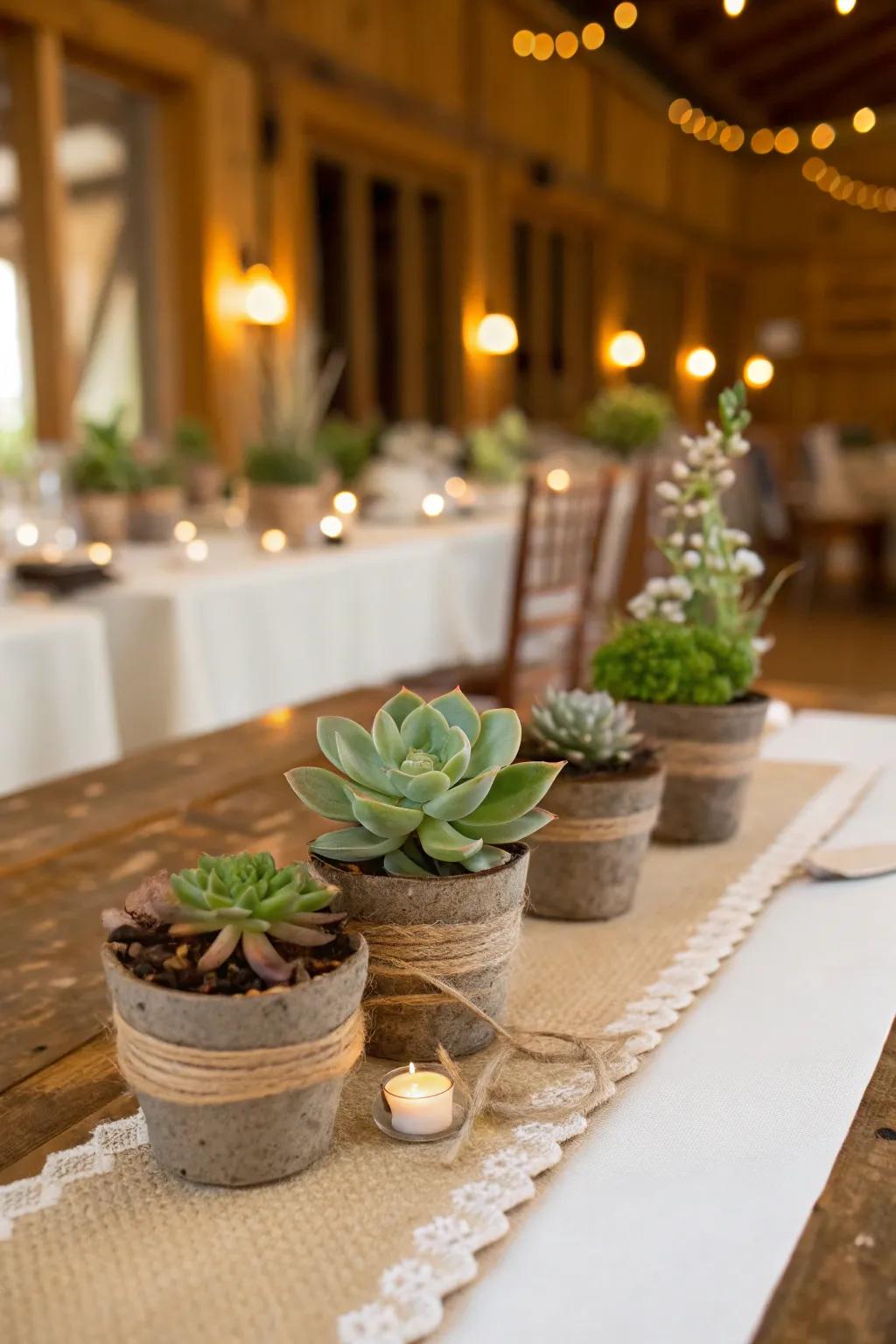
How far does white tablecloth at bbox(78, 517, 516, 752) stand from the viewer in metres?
2.48

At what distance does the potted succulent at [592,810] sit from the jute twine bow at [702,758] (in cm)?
11

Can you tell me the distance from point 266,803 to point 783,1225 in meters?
0.68

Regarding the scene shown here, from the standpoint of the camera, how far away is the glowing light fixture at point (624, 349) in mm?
9117

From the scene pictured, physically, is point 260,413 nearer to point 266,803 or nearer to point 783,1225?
point 266,803

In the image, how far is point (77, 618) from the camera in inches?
82.9

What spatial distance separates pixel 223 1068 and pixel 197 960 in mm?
48

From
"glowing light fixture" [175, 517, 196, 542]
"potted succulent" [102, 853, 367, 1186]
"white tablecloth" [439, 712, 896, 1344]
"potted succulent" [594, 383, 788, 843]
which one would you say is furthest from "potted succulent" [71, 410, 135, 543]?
"potted succulent" [102, 853, 367, 1186]

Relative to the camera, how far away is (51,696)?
2.07 metres

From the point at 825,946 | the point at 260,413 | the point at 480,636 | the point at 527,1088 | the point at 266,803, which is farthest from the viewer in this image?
the point at 260,413

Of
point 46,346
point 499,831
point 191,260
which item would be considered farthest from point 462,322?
point 499,831

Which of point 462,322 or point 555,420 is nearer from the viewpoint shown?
point 462,322

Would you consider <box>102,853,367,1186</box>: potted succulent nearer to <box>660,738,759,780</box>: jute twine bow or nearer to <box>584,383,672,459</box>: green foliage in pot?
<box>660,738,759,780</box>: jute twine bow

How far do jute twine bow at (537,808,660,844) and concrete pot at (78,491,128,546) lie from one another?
8.01 feet

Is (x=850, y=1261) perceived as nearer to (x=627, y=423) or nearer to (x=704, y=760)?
(x=704, y=760)
